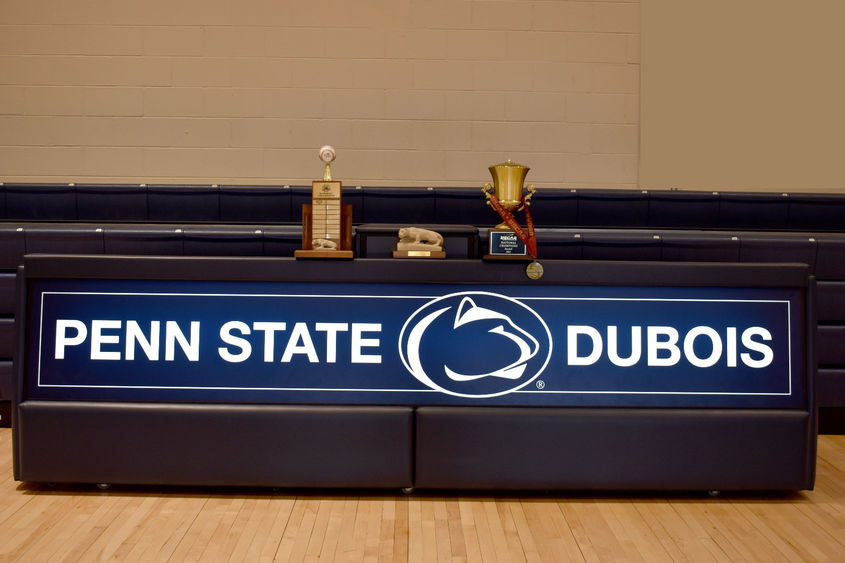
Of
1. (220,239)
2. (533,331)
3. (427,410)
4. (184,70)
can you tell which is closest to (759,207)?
(533,331)

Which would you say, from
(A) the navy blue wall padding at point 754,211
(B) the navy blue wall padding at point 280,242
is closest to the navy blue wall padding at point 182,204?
(B) the navy blue wall padding at point 280,242

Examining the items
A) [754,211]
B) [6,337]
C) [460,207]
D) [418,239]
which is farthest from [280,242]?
[754,211]

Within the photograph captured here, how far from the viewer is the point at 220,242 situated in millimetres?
2332

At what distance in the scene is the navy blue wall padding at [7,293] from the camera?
2.66 m

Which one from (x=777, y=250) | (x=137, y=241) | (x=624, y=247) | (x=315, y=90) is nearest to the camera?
(x=137, y=241)

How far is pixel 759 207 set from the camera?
3.66 meters

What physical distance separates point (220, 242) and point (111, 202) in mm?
1759

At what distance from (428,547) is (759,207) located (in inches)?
114

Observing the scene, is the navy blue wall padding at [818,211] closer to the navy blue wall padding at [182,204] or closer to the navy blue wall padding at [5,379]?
the navy blue wall padding at [182,204]

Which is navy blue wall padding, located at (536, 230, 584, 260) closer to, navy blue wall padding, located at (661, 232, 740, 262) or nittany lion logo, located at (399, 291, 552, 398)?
navy blue wall padding, located at (661, 232, 740, 262)

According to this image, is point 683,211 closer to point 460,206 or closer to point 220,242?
point 460,206

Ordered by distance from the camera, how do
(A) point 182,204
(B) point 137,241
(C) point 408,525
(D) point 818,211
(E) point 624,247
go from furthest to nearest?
(A) point 182,204 → (D) point 818,211 → (E) point 624,247 → (B) point 137,241 → (C) point 408,525

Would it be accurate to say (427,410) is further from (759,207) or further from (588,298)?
(759,207)

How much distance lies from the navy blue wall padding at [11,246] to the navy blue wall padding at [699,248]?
98.2 inches
